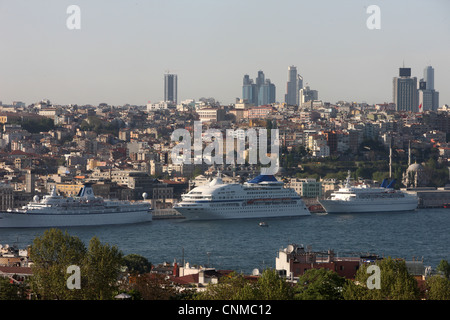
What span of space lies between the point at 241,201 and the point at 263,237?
7399mm

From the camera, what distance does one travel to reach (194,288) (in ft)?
41.1

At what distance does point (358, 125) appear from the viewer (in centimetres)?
4997

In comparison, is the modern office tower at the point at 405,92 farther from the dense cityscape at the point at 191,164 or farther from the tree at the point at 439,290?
the tree at the point at 439,290

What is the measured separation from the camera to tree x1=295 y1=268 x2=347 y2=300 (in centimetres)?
1082

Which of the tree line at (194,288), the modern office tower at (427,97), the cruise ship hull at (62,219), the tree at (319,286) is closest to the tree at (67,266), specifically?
the tree line at (194,288)

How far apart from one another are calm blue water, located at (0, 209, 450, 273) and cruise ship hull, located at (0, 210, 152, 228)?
→ 0.54m

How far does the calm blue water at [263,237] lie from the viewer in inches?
793

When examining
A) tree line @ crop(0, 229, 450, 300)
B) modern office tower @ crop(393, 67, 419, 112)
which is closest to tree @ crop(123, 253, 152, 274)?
tree line @ crop(0, 229, 450, 300)

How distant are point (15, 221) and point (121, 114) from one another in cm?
2989

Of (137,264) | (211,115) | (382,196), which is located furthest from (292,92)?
(137,264)
